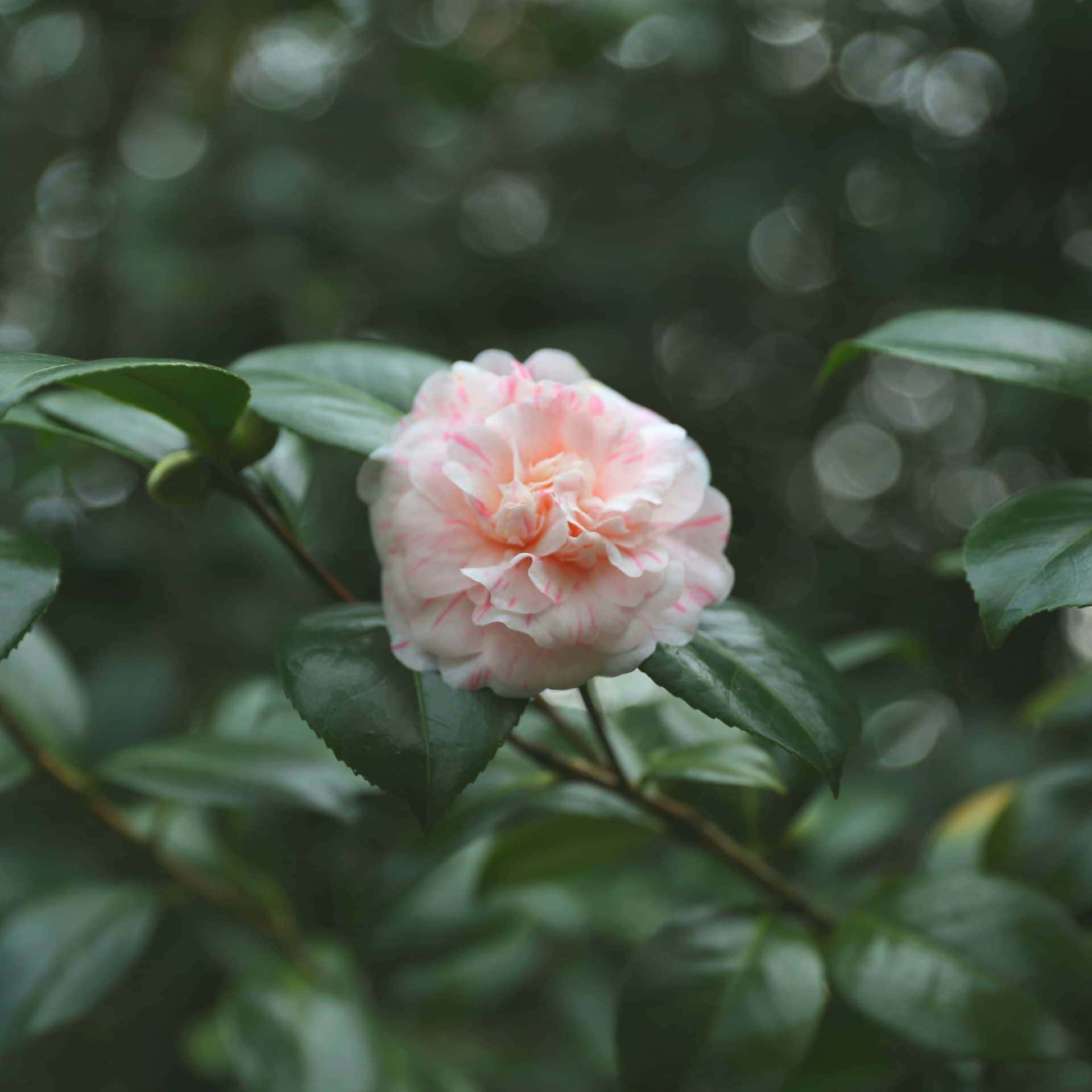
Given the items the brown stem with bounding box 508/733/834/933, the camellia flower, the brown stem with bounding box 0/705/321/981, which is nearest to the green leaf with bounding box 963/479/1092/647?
the camellia flower

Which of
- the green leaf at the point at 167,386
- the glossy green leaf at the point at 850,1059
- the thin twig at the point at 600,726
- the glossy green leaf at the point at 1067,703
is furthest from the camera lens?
the glossy green leaf at the point at 1067,703

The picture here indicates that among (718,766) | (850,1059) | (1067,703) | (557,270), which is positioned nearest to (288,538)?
(718,766)

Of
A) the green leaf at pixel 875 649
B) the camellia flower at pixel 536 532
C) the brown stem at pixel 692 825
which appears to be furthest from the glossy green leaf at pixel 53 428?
the green leaf at pixel 875 649

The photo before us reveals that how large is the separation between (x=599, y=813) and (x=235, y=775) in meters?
0.25

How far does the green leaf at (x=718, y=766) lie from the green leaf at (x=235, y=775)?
21cm

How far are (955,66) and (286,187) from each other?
115cm

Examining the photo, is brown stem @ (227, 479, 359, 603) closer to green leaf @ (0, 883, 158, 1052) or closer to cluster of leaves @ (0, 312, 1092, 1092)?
cluster of leaves @ (0, 312, 1092, 1092)

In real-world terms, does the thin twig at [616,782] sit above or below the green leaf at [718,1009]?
above

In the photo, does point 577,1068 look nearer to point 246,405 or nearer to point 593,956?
point 593,956

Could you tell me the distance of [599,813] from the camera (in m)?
0.69

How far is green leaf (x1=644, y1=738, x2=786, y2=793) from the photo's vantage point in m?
0.58

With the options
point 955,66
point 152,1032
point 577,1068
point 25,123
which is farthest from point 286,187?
point 577,1068

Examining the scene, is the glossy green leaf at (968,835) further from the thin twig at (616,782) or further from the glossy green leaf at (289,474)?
the glossy green leaf at (289,474)

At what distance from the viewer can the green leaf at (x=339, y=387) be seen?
0.50 m
